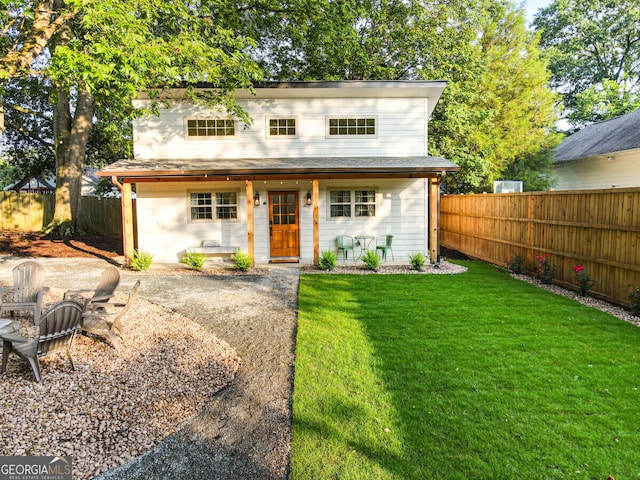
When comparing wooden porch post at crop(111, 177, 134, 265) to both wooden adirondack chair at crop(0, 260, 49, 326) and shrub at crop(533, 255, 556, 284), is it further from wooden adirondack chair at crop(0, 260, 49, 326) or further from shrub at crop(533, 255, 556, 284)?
shrub at crop(533, 255, 556, 284)

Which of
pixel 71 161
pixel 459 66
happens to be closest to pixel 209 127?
pixel 71 161

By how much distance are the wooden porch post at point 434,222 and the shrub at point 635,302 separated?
5.26 m

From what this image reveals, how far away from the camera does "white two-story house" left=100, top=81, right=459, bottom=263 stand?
12.0m

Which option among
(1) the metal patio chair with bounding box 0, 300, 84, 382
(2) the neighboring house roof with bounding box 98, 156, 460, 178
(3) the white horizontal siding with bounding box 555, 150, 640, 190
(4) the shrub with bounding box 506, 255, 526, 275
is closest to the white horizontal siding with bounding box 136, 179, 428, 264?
(2) the neighboring house roof with bounding box 98, 156, 460, 178

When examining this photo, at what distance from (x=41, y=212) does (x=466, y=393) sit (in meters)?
21.6

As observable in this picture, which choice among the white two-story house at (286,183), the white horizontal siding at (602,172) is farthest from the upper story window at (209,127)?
the white horizontal siding at (602,172)

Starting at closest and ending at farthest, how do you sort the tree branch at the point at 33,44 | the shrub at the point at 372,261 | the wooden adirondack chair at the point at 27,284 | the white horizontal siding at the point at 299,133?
the wooden adirondack chair at the point at 27,284
the tree branch at the point at 33,44
the shrub at the point at 372,261
the white horizontal siding at the point at 299,133

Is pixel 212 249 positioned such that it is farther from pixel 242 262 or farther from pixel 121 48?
pixel 121 48

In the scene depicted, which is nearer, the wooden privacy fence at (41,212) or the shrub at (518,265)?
the shrub at (518,265)

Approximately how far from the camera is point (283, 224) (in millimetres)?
12258

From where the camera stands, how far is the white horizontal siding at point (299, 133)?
12047 mm

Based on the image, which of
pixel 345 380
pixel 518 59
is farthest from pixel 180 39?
pixel 518 59

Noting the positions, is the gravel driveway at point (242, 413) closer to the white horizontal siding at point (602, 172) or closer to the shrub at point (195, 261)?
the shrub at point (195, 261)

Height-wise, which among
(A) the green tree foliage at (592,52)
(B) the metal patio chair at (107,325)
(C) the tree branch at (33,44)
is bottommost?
(B) the metal patio chair at (107,325)
